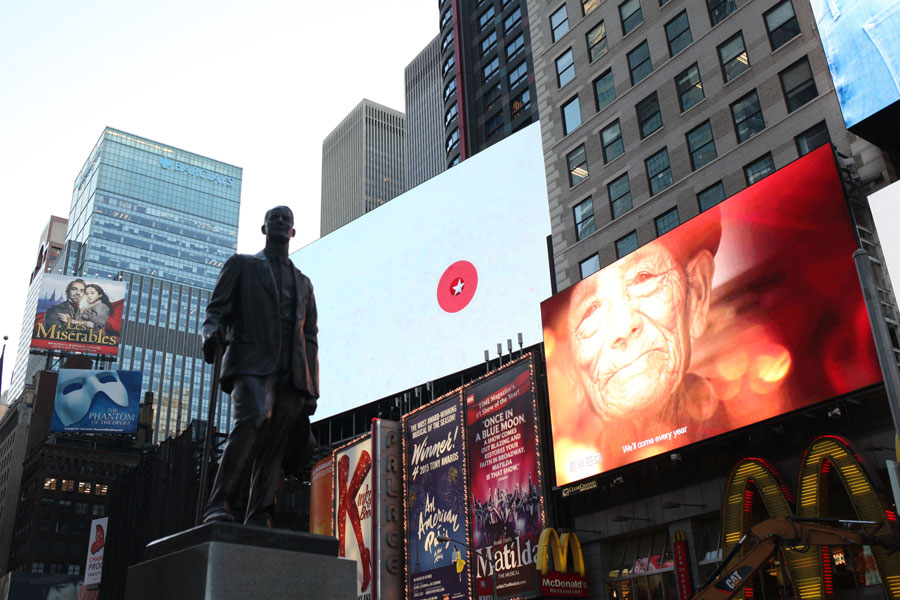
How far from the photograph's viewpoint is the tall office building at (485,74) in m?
85.4

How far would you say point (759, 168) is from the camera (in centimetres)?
3450

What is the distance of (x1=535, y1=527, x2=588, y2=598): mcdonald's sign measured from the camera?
35.3 metres

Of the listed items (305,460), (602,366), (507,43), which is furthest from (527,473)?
(507,43)

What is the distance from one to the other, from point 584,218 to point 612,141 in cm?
409

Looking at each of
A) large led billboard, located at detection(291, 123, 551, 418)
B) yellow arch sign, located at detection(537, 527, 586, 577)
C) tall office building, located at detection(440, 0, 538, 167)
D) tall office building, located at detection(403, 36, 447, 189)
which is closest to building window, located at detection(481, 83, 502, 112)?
tall office building, located at detection(440, 0, 538, 167)

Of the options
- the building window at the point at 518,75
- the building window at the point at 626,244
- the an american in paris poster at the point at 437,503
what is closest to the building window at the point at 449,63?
the building window at the point at 518,75

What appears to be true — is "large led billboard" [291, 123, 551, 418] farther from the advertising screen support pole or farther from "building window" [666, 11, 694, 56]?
the advertising screen support pole

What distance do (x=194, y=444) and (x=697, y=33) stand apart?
4662 cm

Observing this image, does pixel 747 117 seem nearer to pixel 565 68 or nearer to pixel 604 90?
pixel 604 90

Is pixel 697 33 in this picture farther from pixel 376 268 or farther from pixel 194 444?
pixel 194 444

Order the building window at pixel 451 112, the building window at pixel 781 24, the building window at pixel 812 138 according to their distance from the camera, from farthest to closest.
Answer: the building window at pixel 451 112, the building window at pixel 781 24, the building window at pixel 812 138

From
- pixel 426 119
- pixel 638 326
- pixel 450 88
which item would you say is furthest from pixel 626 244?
pixel 426 119

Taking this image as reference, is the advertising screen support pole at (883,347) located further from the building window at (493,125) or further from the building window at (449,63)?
the building window at (449,63)

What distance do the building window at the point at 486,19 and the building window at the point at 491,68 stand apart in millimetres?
4430
